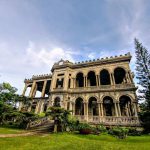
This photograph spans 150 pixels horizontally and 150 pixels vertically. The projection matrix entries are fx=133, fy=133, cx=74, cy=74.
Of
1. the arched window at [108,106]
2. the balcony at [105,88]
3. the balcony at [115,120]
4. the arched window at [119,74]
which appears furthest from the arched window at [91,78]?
the balcony at [115,120]

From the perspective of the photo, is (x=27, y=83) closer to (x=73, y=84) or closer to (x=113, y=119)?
(x=73, y=84)

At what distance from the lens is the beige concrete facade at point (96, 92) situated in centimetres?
2411

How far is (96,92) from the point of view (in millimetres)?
27031

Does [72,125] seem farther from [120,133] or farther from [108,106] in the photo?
[108,106]

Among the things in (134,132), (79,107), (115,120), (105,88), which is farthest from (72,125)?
(79,107)

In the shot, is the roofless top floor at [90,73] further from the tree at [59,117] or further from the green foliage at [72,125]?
the tree at [59,117]

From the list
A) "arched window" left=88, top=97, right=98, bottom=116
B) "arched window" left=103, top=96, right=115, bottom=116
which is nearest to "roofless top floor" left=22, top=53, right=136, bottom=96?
"arched window" left=88, top=97, right=98, bottom=116

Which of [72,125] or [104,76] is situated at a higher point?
[104,76]

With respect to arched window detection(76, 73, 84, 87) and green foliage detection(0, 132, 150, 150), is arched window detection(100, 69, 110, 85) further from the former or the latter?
green foliage detection(0, 132, 150, 150)

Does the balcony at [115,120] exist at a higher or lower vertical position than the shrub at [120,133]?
higher

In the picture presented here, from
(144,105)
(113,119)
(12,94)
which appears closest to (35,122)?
(12,94)

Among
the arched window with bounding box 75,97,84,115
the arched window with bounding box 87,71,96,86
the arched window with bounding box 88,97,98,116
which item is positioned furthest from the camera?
the arched window with bounding box 87,71,96,86

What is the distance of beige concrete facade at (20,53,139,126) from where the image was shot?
24109mm

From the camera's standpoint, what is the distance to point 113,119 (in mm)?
22469
